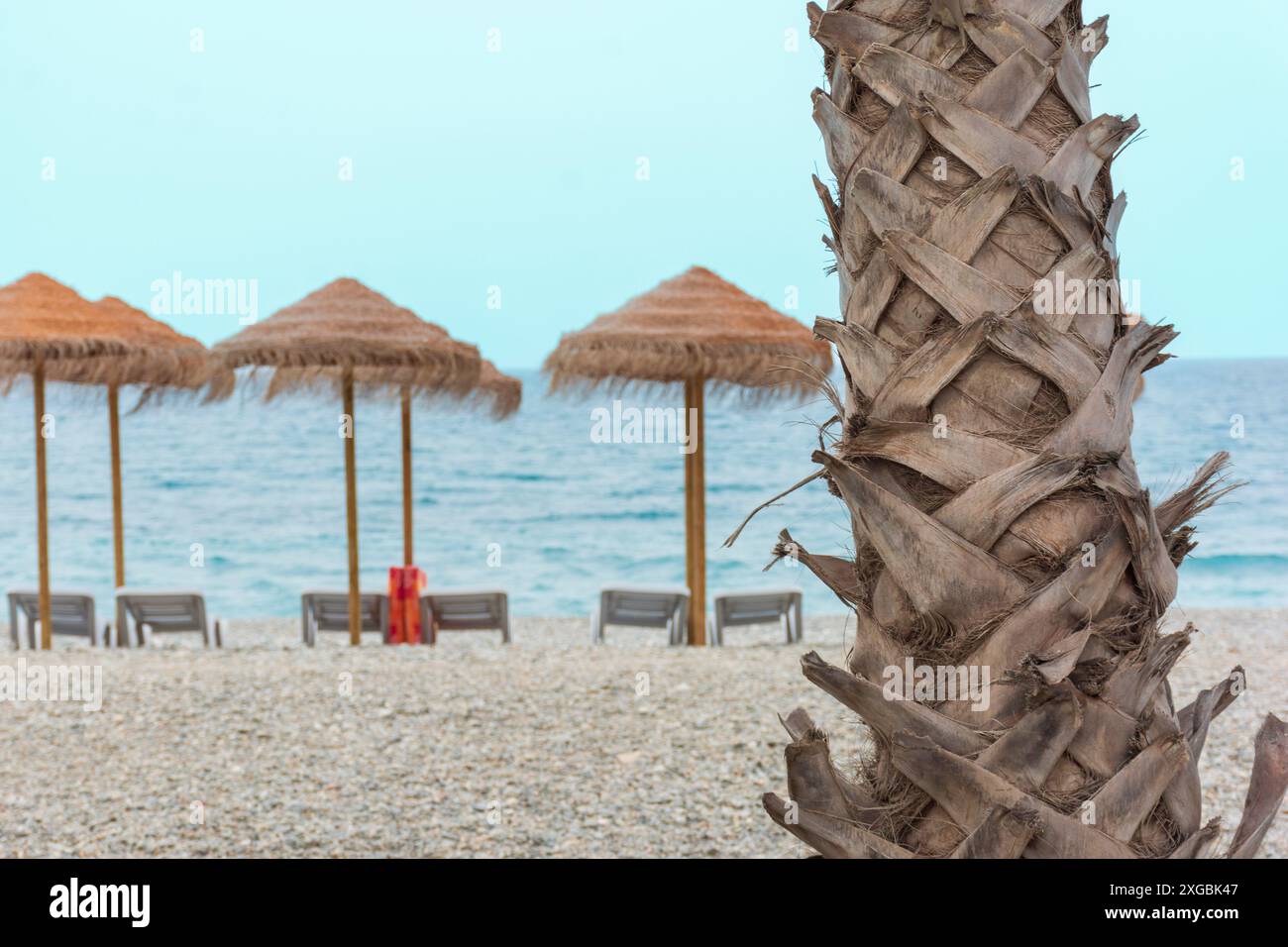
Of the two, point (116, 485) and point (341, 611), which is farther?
point (116, 485)

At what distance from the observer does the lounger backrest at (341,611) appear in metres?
10.1

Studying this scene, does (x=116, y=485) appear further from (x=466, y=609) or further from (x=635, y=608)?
(x=635, y=608)

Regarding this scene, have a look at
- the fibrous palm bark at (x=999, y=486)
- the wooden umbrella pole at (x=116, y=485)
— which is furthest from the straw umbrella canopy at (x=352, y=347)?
the fibrous palm bark at (x=999, y=486)

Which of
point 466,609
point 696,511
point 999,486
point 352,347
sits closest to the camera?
point 999,486

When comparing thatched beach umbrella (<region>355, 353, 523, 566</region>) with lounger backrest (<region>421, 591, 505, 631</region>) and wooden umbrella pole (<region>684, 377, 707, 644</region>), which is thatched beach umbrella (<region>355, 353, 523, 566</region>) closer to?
lounger backrest (<region>421, 591, 505, 631</region>)

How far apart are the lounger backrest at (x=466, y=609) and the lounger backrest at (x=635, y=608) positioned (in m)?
1.00

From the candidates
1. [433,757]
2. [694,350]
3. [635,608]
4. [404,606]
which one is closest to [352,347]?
[404,606]

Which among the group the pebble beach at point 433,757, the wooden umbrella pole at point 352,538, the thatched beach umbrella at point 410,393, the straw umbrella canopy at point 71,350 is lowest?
the pebble beach at point 433,757

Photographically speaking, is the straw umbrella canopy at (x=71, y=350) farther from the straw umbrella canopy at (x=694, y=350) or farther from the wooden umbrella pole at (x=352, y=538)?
the straw umbrella canopy at (x=694, y=350)

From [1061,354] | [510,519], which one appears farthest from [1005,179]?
[510,519]

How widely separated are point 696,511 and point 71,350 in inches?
225

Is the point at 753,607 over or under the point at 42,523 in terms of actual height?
under

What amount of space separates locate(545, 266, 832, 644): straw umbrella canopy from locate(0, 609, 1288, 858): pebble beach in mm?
2559

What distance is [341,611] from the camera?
10258 mm
